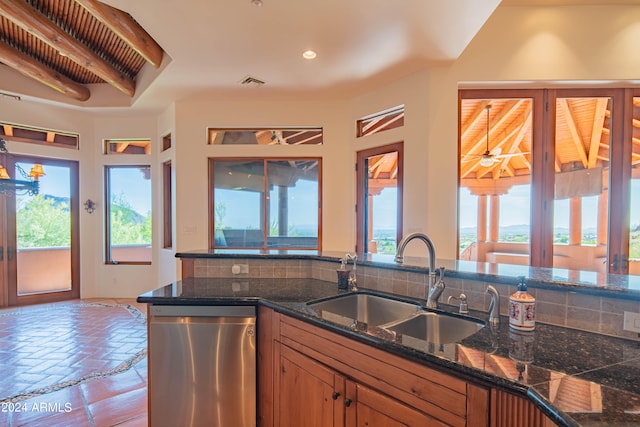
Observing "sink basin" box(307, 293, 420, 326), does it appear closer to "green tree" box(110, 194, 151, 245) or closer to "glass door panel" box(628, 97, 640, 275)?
"glass door panel" box(628, 97, 640, 275)

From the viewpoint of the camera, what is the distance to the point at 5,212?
15.6 feet

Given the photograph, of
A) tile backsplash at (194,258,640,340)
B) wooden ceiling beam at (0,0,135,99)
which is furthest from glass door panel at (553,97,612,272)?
wooden ceiling beam at (0,0,135,99)

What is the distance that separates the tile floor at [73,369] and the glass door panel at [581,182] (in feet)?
14.0

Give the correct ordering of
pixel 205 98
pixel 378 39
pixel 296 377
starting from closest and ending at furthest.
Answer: pixel 296 377, pixel 378 39, pixel 205 98

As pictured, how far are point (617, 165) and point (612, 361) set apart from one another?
325 centimetres

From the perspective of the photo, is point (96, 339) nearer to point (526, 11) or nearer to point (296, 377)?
point (296, 377)

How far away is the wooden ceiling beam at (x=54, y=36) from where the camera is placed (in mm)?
2831

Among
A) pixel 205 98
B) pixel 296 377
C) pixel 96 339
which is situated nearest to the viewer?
pixel 296 377

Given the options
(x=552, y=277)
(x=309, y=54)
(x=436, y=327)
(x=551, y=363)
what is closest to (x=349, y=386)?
(x=436, y=327)

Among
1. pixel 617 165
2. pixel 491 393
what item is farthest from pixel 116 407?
pixel 617 165

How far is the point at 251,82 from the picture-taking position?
12.8 ft

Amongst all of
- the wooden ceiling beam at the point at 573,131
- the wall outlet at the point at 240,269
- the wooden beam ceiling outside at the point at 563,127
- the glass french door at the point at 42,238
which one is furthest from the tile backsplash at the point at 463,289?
the glass french door at the point at 42,238

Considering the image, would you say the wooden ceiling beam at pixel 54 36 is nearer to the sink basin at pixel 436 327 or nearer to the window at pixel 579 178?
the sink basin at pixel 436 327

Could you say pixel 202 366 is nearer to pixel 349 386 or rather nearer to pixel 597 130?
pixel 349 386
